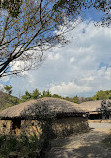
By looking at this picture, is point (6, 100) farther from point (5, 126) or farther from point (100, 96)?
point (100, 96)

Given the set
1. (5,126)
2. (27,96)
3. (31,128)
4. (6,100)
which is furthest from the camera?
(27,96)

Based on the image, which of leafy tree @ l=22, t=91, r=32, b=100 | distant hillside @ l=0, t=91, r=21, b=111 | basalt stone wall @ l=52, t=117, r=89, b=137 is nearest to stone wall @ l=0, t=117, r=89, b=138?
basalt stone wall @ l=52, t=117, r=89, b=137

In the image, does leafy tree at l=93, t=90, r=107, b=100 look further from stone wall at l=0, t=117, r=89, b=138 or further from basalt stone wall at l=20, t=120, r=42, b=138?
basalt stone wall at l=20, t=120, r=42, b=138

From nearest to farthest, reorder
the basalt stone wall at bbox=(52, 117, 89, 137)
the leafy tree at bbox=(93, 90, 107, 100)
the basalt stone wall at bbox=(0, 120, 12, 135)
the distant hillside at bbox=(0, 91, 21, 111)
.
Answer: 1. the basalt stone wall at bbox=(52, 117, 89, 137)
2. the basalt stone wall at bbox=(0, 120, 12, 135)
3. the distant hillside at bbox=(0, 91, 21, 111)
4. the leafy tree at bbox=(93, 90, 107, 100)

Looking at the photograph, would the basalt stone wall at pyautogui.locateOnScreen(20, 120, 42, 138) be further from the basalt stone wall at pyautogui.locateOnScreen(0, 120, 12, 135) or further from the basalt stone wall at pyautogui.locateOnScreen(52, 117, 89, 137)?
the basalt stone wall at pyautogui.locateOnScreen(0, 120, 12, 135)

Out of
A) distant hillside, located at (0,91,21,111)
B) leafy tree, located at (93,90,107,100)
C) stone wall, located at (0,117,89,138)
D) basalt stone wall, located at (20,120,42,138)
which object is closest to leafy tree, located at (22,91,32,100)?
distant hillside, located at (0,91,21,111)

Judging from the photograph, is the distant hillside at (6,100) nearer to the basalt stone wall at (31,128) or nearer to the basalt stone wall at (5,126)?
the basalt stone wall at (5,126)

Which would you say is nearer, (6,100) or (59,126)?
(59,126)

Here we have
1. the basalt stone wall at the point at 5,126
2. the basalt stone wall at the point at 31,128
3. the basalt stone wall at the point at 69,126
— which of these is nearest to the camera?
the basalt stone wall at the point at 31,128

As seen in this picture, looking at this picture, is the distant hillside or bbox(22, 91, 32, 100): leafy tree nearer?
the distant hillside

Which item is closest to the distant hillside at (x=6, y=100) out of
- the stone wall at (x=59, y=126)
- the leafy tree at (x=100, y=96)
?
the stone wall at (x=59, y=126)

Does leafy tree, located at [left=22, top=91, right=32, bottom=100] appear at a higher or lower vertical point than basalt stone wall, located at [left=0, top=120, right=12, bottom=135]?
higher

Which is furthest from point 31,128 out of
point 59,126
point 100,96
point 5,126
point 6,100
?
point 100,96

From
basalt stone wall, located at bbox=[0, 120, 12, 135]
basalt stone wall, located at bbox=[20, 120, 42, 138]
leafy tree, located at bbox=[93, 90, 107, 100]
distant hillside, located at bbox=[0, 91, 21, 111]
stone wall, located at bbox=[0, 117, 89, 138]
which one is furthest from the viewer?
leafy tree, located at bbox=[93, 90, 107, 100]
